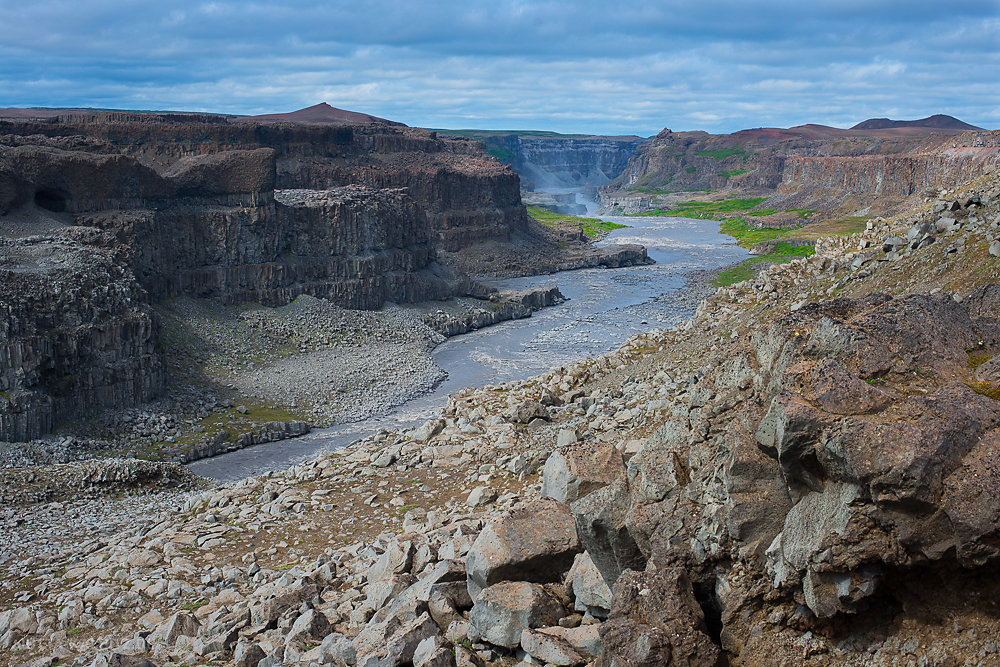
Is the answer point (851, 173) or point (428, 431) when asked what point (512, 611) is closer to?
point (428, 431)

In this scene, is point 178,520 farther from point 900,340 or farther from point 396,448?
point 900,340

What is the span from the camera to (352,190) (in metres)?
69.2

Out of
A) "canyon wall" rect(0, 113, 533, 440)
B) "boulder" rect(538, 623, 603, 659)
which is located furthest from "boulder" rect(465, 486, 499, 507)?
"canyon wall" rect(0, 113, 533, 440)

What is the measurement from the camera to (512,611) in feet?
32.3

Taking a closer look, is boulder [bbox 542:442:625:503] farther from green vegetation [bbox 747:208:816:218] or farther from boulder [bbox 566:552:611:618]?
green vegetation [bbox 747:208:816:218]

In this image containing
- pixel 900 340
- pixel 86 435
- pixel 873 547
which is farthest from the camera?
pixel 86 435

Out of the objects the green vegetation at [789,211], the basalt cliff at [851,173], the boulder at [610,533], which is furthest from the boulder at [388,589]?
the green vegetation at [789,211]

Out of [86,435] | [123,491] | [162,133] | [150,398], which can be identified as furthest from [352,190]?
[123,491]

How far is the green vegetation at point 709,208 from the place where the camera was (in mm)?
160375

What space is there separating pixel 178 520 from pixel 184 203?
1534 inches

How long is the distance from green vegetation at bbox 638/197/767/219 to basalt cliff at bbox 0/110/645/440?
63.6 meters

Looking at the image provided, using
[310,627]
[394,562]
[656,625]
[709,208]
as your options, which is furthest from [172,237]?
[709,208]

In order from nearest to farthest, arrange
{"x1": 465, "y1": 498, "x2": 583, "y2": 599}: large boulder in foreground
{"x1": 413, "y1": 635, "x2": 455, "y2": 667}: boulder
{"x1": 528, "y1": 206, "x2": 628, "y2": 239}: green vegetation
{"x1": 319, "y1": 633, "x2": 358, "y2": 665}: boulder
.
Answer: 1. {"x1": 413, "y1": 635, "x2": 455, "y2": 667}: boulder
2. {"x1": 465, "y1": 498, "x2": 583, "y2": 599}: large boulder in foreground
3. {"x1": 319, "y1": 633, "x2": 358, "y2": 665}: boulder
4. {"x1": 528, "y1": 206, "x2": 628, "y2": 239}: green vegetation

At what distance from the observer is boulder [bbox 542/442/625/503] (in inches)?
469
